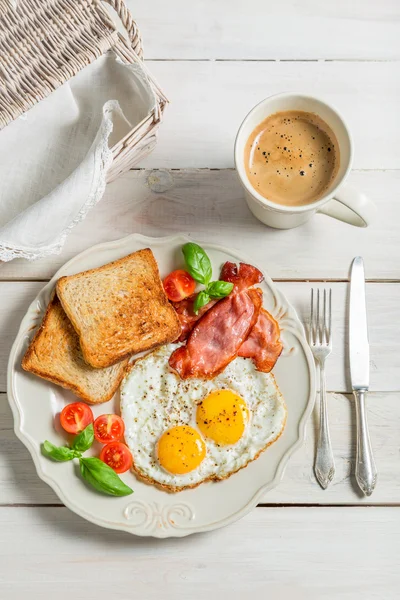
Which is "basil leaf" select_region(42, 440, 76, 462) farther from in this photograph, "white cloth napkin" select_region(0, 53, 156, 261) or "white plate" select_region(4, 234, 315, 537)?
"white cloth napkin" select_region(0, 53, 156, 261)

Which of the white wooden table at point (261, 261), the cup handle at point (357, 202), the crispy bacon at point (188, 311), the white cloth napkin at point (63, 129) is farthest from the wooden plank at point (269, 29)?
the crispy bacon at point (188, 311)

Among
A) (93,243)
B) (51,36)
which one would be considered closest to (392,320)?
(93,243)

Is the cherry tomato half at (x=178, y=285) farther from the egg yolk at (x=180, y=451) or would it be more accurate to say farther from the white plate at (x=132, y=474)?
the egg yolk at (x=180, y=451)

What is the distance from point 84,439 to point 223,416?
17.0 inches

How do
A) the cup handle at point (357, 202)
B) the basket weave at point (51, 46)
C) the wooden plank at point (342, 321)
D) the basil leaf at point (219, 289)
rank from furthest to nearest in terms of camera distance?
the wooden plank at point (342, 321) < the basil leaf at point (219, 289) < the cup handle at point (357, 202) < the basket weave at point (51, 46)

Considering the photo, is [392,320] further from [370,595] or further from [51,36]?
[51,36]

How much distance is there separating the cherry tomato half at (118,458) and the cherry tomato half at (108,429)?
3cm

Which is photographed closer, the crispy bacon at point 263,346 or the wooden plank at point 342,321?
the crispy bacon at point 263,346

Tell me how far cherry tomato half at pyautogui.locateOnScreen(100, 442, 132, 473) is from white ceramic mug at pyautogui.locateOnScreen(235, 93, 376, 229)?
858 millimetres

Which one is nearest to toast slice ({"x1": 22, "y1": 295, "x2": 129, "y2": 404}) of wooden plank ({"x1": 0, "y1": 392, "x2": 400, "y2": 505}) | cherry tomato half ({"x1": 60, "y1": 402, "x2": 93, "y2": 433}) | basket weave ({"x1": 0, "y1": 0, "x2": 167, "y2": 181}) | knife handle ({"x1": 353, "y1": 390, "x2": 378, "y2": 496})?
cherry tomato half ({"x1": 60, "y1": 402, "x2": 93, "y2": 433})

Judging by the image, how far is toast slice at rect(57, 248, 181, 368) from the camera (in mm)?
2023

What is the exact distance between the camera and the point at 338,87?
231 cm

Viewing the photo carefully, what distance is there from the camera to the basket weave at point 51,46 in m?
1.84

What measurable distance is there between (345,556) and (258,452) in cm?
48
